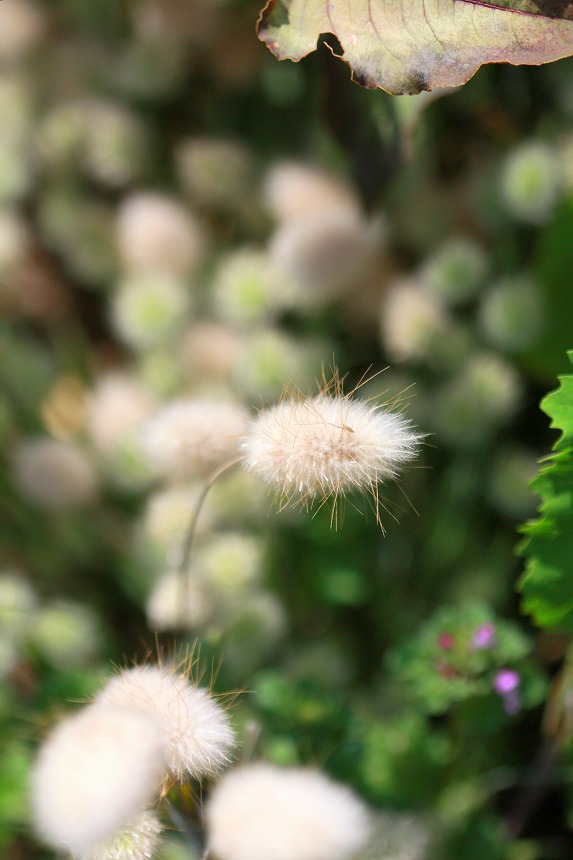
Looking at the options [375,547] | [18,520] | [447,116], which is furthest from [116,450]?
[447,116]

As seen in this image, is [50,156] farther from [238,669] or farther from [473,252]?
[238,669]

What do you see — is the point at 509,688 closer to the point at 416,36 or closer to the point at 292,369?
the point at 292,369

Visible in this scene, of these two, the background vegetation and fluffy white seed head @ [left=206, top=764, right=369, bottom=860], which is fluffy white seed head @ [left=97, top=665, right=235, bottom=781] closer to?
fluffy white seed head @ [left=206, top=764, right=369, bottom=860]

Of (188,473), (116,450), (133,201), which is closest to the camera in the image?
(188,473)

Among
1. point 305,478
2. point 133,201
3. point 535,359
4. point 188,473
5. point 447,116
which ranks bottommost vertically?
point 305,478

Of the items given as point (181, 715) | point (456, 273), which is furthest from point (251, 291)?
point (181, 715)

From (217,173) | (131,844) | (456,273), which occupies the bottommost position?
(131,844)

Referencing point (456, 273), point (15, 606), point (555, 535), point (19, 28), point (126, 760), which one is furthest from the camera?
point (19, 28)
